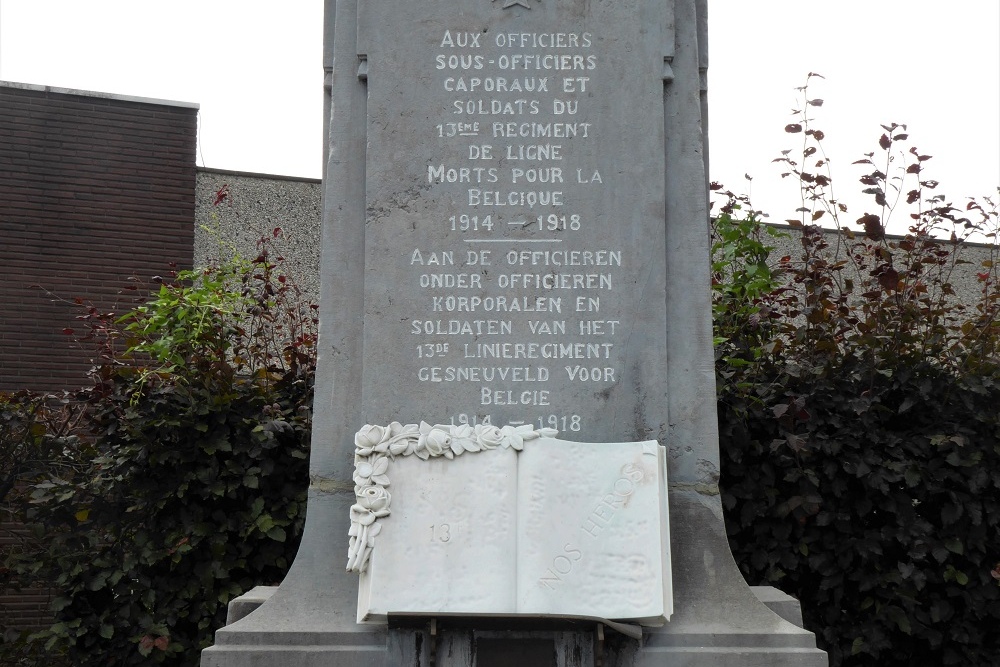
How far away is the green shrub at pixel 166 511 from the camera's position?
535 centimetres

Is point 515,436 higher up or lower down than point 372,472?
higher up

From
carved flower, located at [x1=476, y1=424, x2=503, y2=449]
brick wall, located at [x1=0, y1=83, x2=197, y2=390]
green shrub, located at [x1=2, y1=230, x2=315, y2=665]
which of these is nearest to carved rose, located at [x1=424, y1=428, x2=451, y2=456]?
carved flower, located at [x1=476, y1=424, x2=503, y2=449]

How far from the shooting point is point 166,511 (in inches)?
216

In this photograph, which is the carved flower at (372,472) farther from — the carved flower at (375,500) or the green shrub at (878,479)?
the green shrub at (878,479)

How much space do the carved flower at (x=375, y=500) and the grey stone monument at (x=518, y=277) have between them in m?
0.33

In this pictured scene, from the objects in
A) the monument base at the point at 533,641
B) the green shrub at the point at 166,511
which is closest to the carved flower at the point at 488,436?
the monument base at the point at 533,641

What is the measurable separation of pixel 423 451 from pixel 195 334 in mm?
2493

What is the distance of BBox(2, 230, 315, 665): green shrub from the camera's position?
17.5ft

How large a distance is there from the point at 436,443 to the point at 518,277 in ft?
2.68

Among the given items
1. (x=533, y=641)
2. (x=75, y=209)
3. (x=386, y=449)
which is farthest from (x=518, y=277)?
(x=75, y=209)

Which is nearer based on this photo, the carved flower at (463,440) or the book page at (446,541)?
the book page at (446,541)

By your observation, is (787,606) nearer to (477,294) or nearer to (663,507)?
(663,507)

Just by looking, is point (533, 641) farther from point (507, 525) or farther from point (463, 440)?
point (463, 440)

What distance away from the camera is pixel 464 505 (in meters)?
3.87
